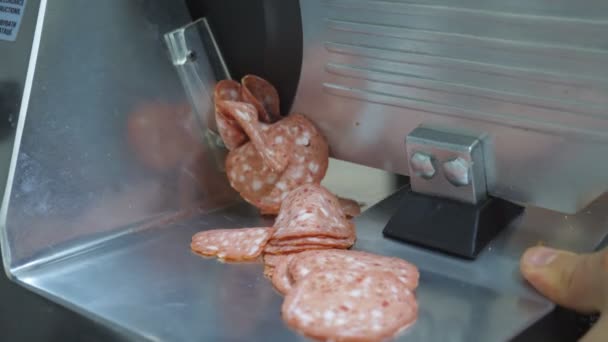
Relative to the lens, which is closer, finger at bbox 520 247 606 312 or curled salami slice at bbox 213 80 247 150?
finger at bbox 520 247 606 312

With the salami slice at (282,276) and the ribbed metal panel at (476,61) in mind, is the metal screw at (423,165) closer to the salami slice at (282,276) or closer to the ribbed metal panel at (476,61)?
the ribbed metal panel at (476,61)

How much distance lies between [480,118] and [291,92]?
1.27 feet

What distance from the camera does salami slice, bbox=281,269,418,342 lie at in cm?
93

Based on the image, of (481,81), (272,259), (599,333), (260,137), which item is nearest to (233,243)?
(272,259)

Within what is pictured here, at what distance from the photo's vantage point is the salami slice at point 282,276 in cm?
108

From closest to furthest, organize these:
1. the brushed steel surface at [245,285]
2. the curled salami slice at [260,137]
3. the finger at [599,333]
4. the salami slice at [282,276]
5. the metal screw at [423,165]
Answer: the finger at [599,333]
the brushed steel surface at [245,285]
the salami slice at [282,276]
the metal screw at [423,165]
the curled salami slice at [260,137]

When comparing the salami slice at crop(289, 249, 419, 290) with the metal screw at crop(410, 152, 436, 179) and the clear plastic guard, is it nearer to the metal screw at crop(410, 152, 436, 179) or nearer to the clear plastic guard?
the metal screw at crop(410, 152, 436, 179)

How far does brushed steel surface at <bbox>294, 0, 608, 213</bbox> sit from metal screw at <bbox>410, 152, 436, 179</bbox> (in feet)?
0.24

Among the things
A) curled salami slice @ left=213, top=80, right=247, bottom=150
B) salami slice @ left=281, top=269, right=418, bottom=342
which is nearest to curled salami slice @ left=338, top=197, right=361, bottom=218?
curled salami slice @ left=213, top=80, right=247, bottom=150

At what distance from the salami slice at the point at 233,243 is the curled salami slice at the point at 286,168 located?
13 centimetres

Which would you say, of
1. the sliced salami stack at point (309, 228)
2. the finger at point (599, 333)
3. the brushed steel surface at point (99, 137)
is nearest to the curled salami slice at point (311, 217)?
the sliced salami stack at point (309, 228)

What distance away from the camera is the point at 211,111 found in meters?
1.46

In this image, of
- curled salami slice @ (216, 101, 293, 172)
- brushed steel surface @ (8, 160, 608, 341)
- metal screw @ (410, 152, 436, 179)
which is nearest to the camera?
brushed steel surface @ (8, 160, 608, 341)

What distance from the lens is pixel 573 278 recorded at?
98 cm
